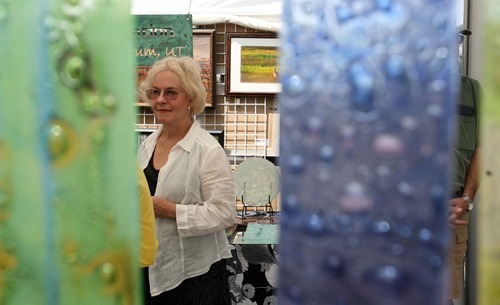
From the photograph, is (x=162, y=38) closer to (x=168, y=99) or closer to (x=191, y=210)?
(x=168, y=99)

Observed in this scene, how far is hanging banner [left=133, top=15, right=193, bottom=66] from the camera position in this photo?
222 centimetres

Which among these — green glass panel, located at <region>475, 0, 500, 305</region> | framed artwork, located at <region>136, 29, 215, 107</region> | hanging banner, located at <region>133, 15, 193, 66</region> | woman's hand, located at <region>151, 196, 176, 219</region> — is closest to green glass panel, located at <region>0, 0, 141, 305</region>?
green glass panel, located at <region>475, 0, 500, 305</region>

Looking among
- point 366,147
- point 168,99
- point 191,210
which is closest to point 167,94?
point 168,99

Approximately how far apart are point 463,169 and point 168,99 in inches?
32.5

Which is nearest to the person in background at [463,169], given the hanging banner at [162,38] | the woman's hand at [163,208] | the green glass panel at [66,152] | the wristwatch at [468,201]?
the wristwatch at [468,201]

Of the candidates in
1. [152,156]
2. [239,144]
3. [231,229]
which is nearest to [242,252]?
[231,229]

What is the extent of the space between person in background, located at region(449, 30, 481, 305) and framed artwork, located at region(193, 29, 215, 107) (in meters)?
2.41

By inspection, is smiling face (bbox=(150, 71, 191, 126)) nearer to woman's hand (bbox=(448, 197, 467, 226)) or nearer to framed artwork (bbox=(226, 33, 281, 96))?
woman's hand (bbox=(448, 197, 467, 226))

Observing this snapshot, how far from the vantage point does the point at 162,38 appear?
2.25 meters

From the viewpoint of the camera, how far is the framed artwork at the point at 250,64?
389 centimetres

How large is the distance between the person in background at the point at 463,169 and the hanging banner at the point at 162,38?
3.27ft

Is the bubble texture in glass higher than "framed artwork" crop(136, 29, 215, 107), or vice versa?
"framed artwork" crop(136, 29, 215, 107)

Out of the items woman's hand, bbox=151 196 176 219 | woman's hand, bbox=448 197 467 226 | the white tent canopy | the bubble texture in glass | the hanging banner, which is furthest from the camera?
the white tent canopy

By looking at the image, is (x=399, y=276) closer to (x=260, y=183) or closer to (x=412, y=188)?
(x=412, y=188)
